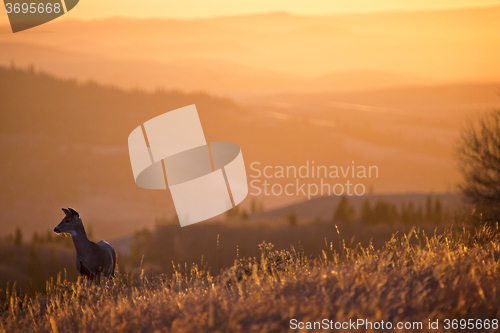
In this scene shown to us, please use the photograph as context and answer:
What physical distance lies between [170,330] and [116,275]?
17.8ft

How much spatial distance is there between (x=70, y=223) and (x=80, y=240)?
0.46 m

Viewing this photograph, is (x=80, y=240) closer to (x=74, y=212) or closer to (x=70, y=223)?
(x=70, y=223)

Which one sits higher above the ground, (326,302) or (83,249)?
(326,302)

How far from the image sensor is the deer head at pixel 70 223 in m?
10.2

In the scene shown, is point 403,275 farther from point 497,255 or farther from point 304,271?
point 497,255

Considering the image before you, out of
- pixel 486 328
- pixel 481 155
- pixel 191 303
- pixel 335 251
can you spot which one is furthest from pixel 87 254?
pixel 481 155

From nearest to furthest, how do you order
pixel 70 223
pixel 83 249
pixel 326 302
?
pixel 326 302 < pixel 70 223 < pixel 83 249

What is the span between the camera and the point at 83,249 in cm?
1038

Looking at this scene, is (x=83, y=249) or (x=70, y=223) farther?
(x=83, y=249)

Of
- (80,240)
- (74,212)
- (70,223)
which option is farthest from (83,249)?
(74,212)

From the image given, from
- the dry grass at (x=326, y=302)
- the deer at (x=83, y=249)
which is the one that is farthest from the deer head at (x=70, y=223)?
the dry grass at (x=326, y=302)

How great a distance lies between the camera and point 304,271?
333 inches

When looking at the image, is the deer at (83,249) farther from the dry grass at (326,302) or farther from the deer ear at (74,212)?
the dry grass at (326,302)

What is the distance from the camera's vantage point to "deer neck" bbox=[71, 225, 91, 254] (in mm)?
10320
